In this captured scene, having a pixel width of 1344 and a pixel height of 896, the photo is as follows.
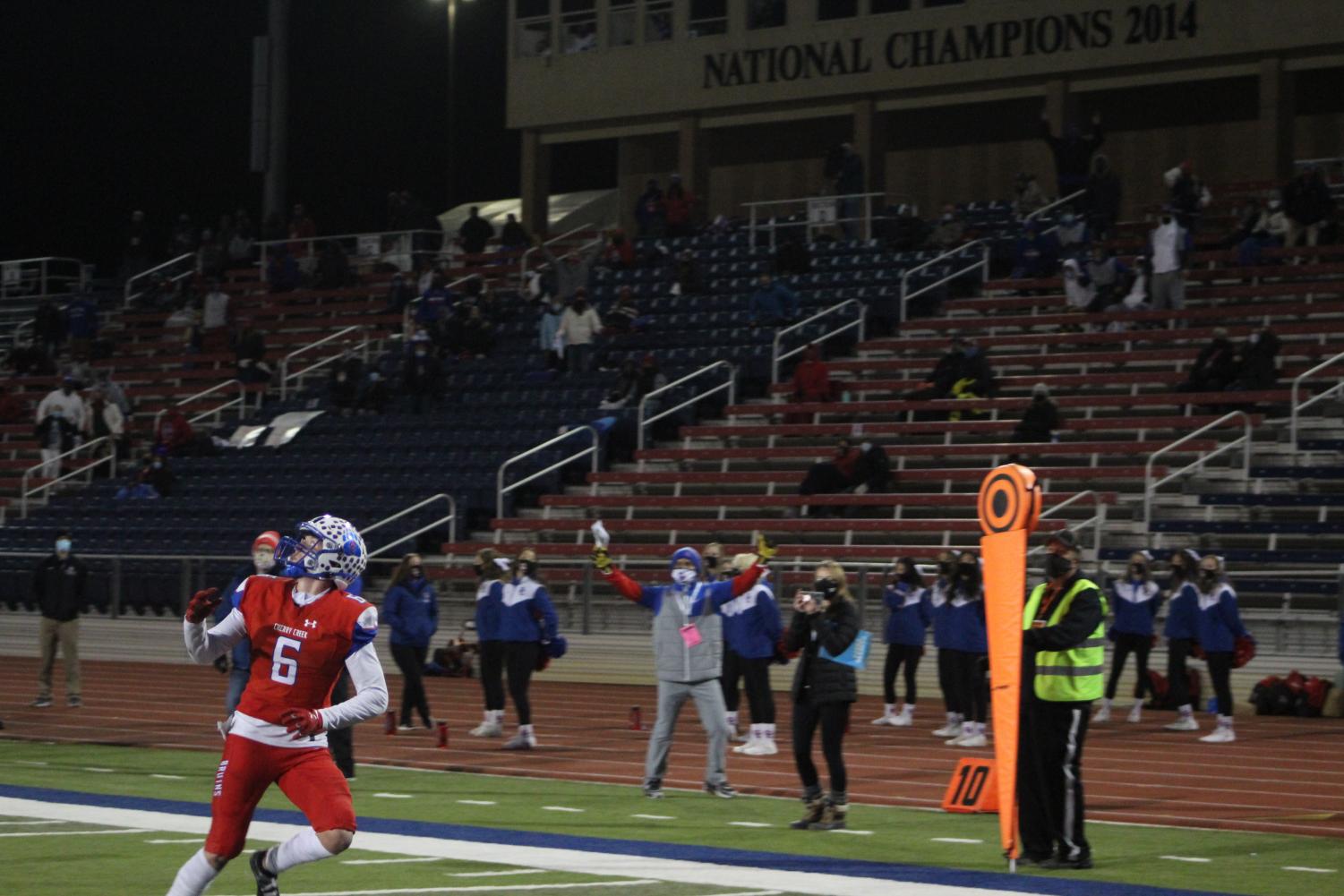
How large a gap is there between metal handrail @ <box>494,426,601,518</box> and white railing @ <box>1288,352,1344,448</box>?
9.36 meters

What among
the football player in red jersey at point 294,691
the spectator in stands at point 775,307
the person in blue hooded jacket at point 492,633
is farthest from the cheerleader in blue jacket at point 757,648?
the spectator in stands at point 775,307

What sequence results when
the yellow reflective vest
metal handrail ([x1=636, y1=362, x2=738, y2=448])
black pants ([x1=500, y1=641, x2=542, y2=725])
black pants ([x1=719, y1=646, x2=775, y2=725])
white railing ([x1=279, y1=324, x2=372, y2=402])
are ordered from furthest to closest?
white railing ([x1=279, y1=324, x2=372, y2=402]) < metal handrail ([x1=636, y1=362, x2=738, y2=448]) < black pants ([x1=500, y1=641, x2=542, y2=725]) < black pants ([x1=719, y1=646, x2=775, y2=725]) < the yellow reflective vest

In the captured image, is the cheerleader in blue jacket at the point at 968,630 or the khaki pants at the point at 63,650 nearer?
the cheerleader in blue jacket at the point at 968,630

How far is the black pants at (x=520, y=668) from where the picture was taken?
1788cm

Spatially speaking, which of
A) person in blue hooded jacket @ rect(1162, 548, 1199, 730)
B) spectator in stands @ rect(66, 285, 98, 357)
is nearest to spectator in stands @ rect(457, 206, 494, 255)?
spectator in stands @ rect(66, 285, 98, 357)

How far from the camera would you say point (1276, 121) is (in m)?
31.7

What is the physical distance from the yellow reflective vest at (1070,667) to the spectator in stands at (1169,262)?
57.0ft

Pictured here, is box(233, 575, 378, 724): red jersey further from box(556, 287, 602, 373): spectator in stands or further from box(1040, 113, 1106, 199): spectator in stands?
box(1040, 113, 1106, 199): spectator in stands

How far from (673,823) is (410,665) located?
242 inches

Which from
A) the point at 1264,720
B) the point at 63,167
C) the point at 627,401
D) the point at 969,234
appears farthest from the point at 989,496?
the point at 63,167

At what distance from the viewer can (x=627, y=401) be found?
29484 mm

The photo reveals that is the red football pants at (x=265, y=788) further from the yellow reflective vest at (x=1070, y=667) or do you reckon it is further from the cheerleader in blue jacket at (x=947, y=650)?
the cheerleader in blue jacket at (x=947, y=650)

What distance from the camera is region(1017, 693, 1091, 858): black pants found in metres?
11.1

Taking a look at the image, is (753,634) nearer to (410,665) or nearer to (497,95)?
(410,665)
